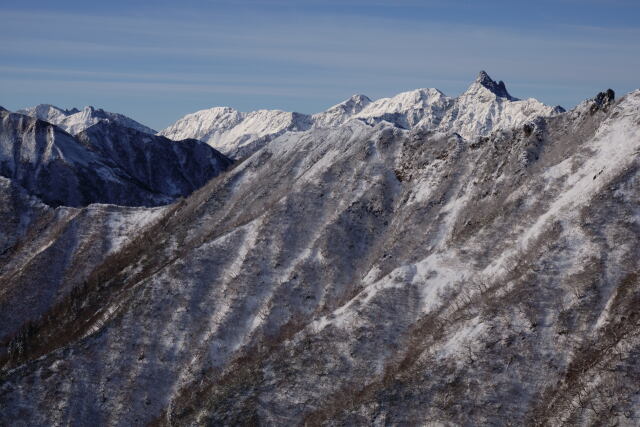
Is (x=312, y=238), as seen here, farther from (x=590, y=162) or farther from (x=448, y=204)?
(x=590, y=162)

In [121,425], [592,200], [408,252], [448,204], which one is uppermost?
[592,200]

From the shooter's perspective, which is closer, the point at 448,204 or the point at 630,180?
the point at 630,180

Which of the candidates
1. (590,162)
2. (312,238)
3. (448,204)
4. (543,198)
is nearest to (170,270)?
(312,238)

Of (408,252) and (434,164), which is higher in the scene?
(434,164)

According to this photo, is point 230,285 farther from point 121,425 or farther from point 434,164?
point 434,164

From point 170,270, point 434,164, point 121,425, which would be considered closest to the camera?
point 121,425

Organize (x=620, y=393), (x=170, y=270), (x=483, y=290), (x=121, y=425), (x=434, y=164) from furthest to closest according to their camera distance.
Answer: (x=434, y=164) < (x=170, y=270) < (x=121, y=425) < (x=483, y=290) < (x=620, y=393)

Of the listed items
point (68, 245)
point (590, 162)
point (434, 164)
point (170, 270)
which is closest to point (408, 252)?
point (434, 164)
